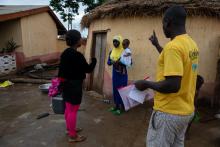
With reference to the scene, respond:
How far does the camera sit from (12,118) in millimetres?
6125

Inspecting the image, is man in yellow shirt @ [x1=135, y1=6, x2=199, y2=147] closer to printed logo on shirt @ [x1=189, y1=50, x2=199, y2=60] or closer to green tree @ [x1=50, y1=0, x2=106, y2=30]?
printed logo on shirt @ [x1=189, y1=50, x2=199, y2=60]

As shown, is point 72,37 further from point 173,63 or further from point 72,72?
point 173,63

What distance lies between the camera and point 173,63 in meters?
2.02

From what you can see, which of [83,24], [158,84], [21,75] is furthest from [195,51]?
[21,75]

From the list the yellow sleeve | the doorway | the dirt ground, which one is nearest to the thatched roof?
the doorway

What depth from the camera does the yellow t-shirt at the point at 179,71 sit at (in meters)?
2.03

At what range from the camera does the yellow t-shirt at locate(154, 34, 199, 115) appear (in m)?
2.03

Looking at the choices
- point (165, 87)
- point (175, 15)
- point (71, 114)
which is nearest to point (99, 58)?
point (71, 114)

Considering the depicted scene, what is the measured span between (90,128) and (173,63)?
140 inches

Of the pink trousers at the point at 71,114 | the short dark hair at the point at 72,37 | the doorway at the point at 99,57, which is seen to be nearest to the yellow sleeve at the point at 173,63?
the short dark hair at the point at 72,37

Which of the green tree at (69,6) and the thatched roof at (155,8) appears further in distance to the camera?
the green tree at (69,6)

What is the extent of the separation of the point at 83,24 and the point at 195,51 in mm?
7106

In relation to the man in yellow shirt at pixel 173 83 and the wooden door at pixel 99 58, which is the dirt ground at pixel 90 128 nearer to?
the wooden door at pixel 99 58

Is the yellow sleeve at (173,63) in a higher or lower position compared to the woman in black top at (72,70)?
higher
